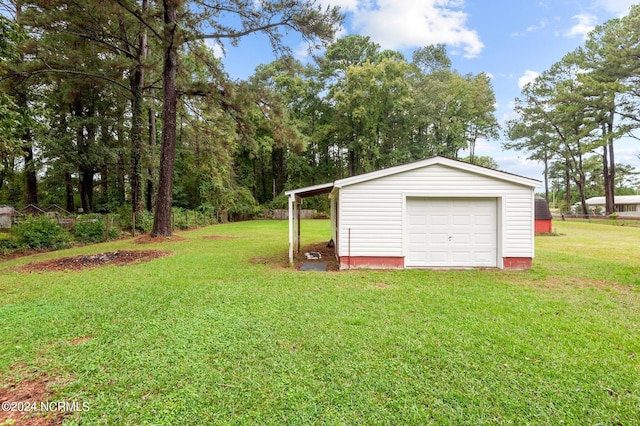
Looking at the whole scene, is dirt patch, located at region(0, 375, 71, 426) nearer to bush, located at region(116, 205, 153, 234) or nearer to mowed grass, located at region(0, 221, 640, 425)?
mowed grass, located at region(0, 221, 640, 425)

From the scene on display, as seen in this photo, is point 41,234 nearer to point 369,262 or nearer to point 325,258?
point 325,258

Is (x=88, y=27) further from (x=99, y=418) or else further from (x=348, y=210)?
(x=99, y=418)

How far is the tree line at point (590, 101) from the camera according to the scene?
882 inches

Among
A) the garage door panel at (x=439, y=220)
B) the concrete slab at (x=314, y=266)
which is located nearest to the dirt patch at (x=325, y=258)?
the concrete slab at (x=314, y=266)

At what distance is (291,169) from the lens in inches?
1369

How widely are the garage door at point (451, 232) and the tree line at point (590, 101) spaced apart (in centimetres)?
2413

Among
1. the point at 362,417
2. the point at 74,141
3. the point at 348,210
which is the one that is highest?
the point at 74,141

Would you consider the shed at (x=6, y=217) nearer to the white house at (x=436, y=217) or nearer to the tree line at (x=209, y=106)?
the tree line at (x=209, y=106)

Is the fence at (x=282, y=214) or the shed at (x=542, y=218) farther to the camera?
the fence at (x=282, y=214)

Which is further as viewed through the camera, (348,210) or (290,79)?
(290,79)

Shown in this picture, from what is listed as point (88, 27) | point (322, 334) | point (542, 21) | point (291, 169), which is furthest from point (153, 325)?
point (291, 169)

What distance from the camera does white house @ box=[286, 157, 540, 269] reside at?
285 inches

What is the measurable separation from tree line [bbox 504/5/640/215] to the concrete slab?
89.5 feet

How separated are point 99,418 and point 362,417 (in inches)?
79.8
